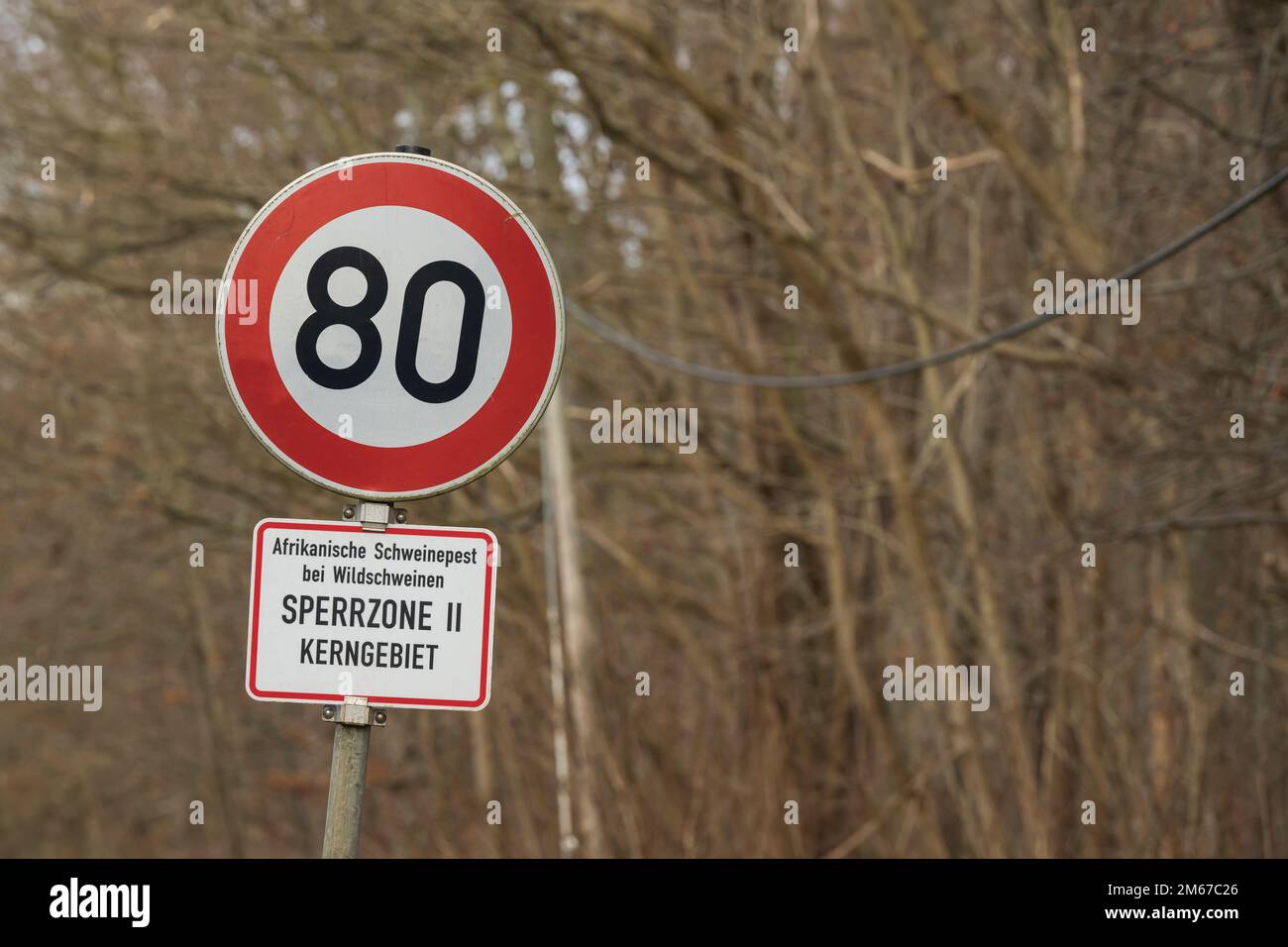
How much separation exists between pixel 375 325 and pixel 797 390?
10.1 m

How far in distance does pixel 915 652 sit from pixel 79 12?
8.14 m

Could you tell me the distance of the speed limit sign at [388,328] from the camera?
2.99 metres

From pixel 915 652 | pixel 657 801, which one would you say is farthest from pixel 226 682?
pixel 657 801

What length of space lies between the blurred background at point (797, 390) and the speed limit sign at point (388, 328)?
4962 millimetres

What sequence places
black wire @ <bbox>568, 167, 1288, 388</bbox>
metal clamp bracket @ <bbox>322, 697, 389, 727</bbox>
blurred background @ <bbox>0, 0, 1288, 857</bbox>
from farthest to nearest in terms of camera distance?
blurred background @ <bbox>0, 0, 1288, 857</bbox>, black wire @ <bbox>568, 167, 1288, 388</bbox>, metal clamp bracket @ <bbox>322, 697, 389, 727</bbox>

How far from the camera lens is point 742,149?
9734 millimetres

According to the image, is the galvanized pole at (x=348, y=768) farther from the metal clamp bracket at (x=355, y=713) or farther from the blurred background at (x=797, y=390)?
the blurred background at (x=797, y=390)

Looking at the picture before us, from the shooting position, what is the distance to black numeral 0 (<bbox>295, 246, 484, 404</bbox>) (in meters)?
2.99

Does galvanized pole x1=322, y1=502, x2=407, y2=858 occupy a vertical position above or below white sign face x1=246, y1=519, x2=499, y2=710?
below

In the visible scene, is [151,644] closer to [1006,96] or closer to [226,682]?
[226,682]

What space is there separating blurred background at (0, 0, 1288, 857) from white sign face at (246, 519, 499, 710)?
4951 millimetres

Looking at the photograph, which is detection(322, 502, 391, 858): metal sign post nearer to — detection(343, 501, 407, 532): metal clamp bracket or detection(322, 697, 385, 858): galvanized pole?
detection(322, 697, 385, 858): galvanized pole

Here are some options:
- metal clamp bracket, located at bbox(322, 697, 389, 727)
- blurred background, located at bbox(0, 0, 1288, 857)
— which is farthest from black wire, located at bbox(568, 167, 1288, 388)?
metal clamp bracket, located at bbox(322, 697, 389, 727)

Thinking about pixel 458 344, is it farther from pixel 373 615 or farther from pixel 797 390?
pixel 797 390
